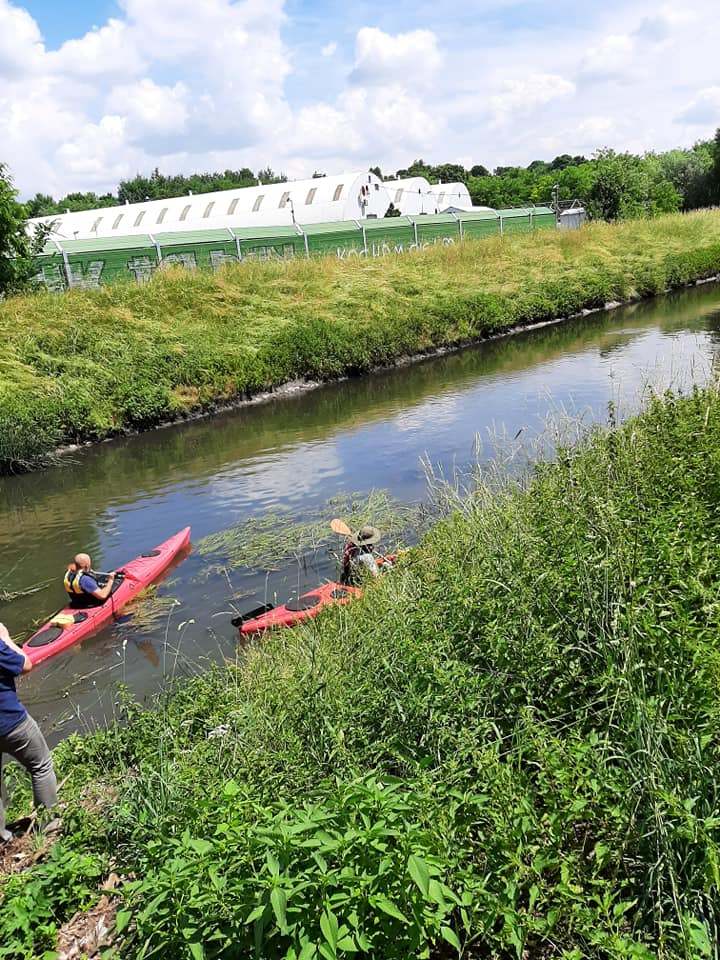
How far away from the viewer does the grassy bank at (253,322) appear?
17.2 meters

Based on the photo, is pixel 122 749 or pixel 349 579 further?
pixel 349 579

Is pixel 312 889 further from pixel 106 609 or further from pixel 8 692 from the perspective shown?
pixel 106 609

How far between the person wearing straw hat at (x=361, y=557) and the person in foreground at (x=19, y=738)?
3111mm

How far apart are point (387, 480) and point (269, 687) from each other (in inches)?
304

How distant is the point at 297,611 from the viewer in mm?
7324

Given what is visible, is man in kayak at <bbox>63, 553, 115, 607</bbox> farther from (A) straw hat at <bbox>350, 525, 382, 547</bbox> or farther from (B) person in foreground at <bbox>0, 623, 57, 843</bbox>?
(B) person in foreground at <bbox>0, 623, 57, 843</bbox>

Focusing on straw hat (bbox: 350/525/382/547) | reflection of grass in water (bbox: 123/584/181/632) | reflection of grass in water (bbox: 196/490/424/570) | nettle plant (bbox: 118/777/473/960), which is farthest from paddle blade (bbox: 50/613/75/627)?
nettle plant (bbox: 118/777/473/960)

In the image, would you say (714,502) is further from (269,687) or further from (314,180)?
(314,180)

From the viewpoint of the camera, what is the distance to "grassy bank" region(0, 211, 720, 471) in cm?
1717

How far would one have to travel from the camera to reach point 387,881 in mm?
2408

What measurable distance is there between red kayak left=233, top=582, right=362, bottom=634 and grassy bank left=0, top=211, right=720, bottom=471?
9854 mm

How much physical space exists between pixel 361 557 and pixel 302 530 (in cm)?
316

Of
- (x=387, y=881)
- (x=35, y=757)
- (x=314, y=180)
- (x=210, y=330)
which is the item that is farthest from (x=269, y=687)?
(x=314, y=180)

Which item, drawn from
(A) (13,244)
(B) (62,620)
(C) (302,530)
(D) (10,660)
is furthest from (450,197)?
(D) (10,660)
